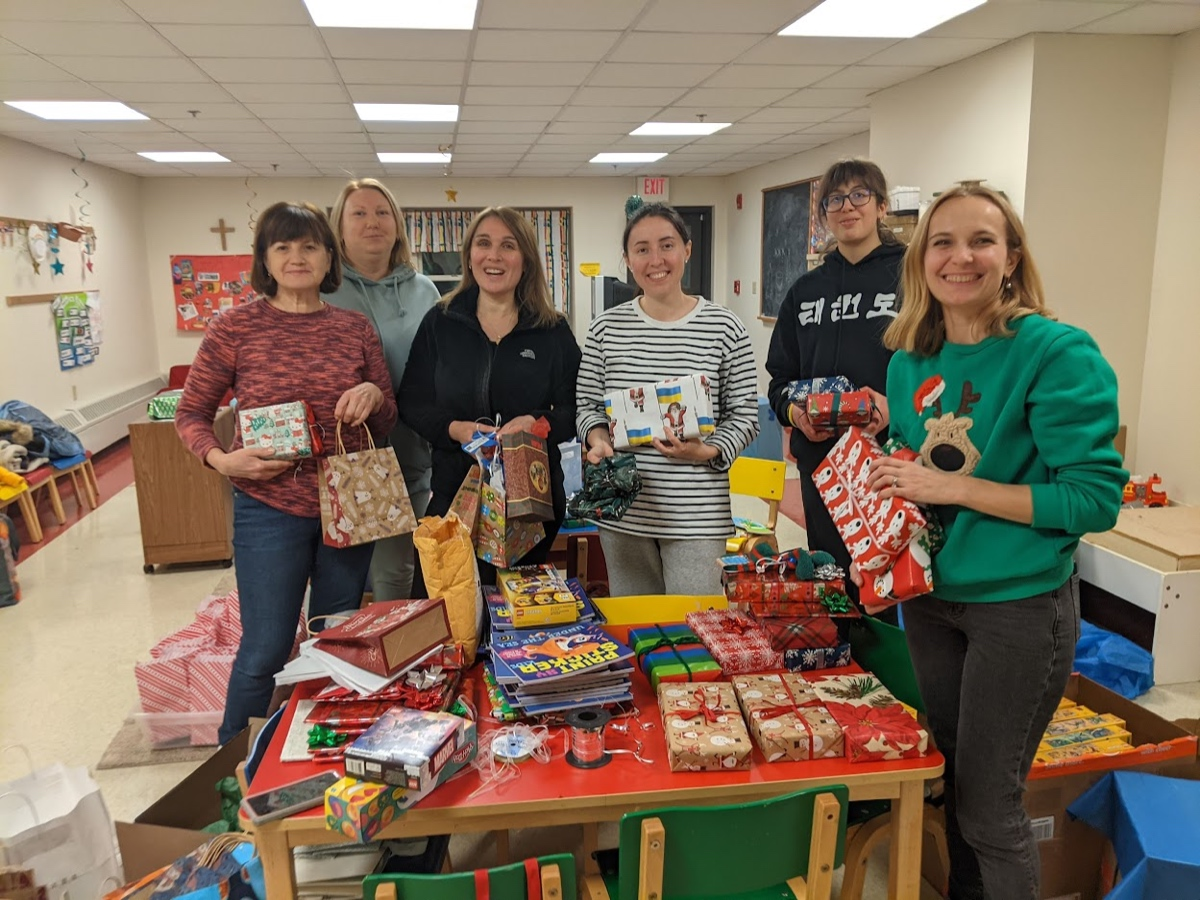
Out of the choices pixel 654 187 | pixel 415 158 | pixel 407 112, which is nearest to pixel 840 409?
pixel 407 112

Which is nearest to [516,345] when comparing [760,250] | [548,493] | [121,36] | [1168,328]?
[548,493]

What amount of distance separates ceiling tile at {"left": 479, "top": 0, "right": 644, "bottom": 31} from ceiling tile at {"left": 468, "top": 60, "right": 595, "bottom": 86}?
24.5 inches

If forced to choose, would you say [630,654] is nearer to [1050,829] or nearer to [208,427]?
[1050,829]

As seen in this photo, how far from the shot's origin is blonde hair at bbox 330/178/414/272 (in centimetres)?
242

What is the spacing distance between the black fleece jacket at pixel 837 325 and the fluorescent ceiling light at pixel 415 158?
5.67 m

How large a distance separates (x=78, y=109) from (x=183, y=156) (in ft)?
6.50

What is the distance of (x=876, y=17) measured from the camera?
3.54 m

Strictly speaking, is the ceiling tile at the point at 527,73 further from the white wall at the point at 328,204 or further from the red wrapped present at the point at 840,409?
the white wall at the point at 328,204

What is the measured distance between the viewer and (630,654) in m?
1.48

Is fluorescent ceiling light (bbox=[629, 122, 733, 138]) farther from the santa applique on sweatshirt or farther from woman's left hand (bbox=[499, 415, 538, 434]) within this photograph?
the santa applique on sweatshirt

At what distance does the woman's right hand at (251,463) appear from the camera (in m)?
1.95

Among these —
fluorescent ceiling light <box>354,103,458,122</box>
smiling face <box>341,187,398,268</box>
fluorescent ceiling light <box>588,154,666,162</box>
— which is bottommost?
smiling face <box>341,187,398,268</box>

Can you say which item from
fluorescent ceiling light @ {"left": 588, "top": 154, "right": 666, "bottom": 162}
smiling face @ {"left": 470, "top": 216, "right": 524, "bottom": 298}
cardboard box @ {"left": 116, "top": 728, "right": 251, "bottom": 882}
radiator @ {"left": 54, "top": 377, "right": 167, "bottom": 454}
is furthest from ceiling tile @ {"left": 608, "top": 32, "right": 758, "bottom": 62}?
radiator @ {"left": 54, "top": 377, "right": 167, "bottom": 454}

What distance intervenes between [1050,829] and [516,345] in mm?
1671
